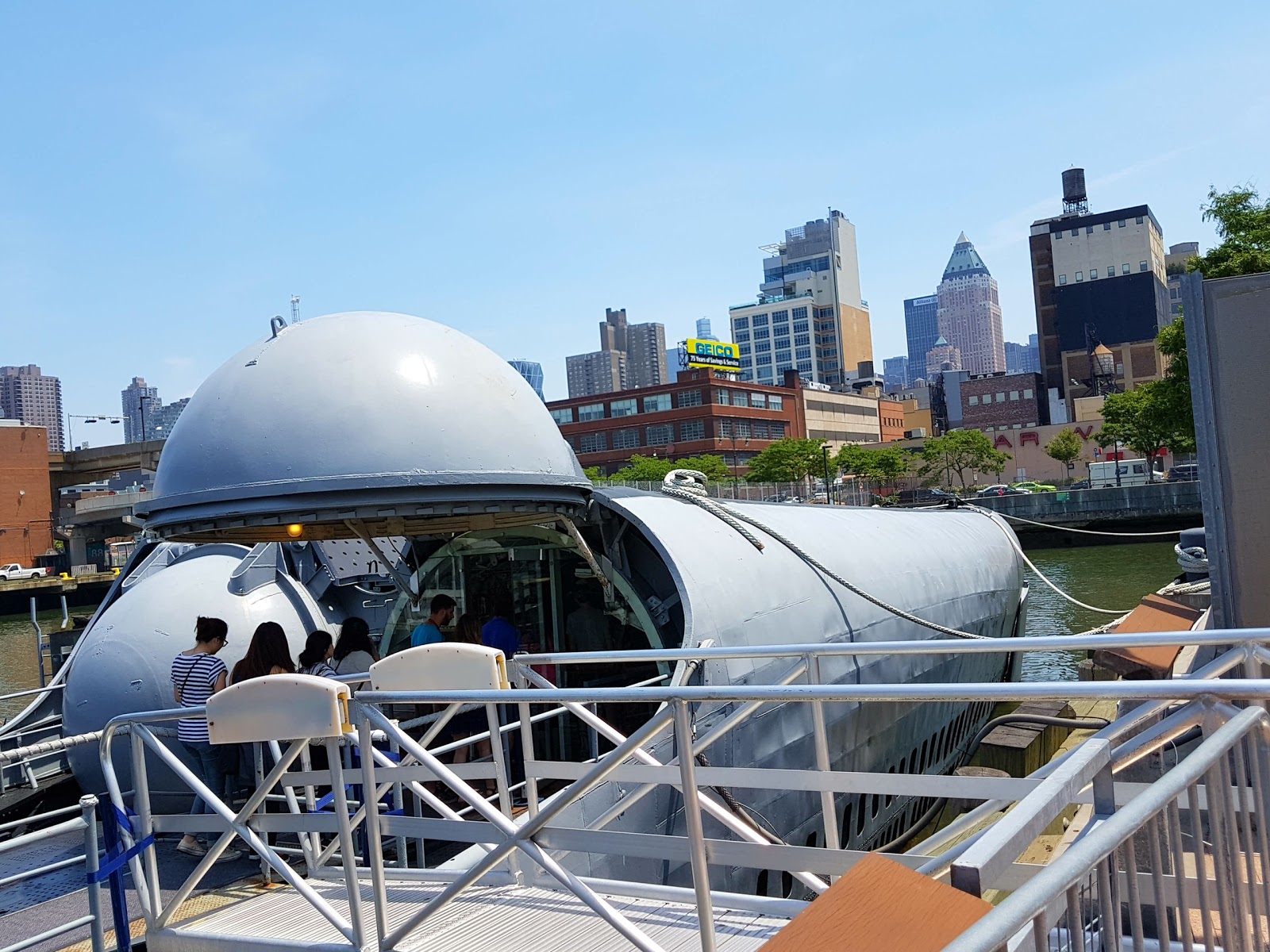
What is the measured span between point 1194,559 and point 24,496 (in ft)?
318

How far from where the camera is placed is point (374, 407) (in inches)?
300

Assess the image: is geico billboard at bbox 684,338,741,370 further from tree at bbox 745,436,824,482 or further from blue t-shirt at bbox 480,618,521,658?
blue t-shirt at bbox 480,618,521,658

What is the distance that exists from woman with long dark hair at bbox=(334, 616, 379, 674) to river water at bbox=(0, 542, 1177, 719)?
16039 mm

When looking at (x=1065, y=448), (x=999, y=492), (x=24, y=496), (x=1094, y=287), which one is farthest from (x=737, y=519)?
(x=1094, y=287)

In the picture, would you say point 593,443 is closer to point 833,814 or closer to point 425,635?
point 425,635

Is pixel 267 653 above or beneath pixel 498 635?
above

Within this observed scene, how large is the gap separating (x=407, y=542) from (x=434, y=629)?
10.6ft

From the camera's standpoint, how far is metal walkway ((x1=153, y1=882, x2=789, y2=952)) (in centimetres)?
486

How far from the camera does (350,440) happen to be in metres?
7.45

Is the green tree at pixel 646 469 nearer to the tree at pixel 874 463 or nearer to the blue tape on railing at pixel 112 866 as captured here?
the tree at pixel 874 463

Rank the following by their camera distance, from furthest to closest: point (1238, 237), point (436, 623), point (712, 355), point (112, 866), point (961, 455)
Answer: point (712, 355)
point (961, 455)
point (1238, 237)
point (436, 623)
point (112, 866)

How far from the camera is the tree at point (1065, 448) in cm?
9319

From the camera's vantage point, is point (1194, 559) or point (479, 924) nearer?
point (479, 924)

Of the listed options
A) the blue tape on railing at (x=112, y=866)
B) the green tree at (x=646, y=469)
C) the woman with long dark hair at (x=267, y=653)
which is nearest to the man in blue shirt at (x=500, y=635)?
the woman with long dark hair at (x=267, y=653)
